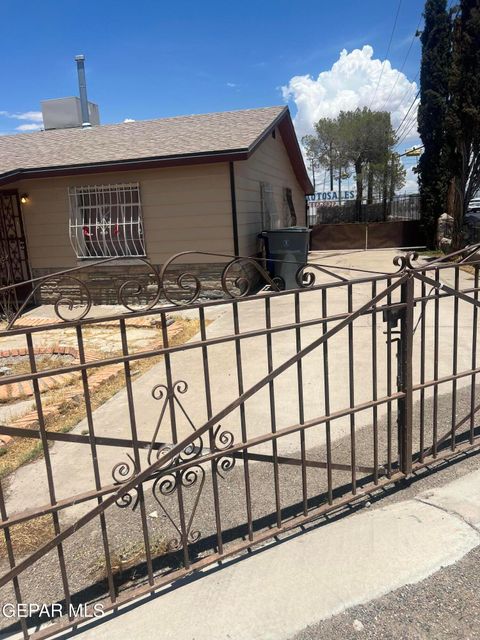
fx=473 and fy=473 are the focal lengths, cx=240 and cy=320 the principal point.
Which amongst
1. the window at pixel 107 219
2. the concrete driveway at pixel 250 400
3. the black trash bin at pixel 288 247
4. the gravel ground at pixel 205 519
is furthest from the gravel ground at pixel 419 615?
the window at pixel 107 219

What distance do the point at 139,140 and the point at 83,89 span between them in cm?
Result: 898

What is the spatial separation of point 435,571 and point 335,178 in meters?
35.8

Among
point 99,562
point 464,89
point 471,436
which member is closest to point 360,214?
point 464,89

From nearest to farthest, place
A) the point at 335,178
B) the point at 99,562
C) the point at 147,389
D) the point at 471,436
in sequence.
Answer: the point at 99,562, the point at 471,436, the point at 147,389, the point at 335,178

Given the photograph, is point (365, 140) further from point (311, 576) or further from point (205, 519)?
point (311, 576)

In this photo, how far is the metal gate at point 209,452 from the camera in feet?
6.59

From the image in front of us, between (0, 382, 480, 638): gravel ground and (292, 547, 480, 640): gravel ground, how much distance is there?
0.02 metres

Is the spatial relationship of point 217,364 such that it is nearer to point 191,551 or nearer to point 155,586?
point 191,551

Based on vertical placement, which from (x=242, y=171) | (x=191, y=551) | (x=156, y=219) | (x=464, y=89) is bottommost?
(x=191, y=551)

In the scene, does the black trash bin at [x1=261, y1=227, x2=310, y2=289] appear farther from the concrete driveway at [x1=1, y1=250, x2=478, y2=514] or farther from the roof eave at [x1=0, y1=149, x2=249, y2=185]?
the concrete driveway at [x1=1, y1=250, x2=478, y2=514]

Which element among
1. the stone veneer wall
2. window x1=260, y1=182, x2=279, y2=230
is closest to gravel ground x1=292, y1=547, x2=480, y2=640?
the stone veneer wall

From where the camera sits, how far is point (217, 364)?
5.54m

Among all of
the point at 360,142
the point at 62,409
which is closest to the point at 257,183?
the point at 62,409

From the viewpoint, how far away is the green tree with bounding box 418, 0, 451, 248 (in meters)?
15.8
